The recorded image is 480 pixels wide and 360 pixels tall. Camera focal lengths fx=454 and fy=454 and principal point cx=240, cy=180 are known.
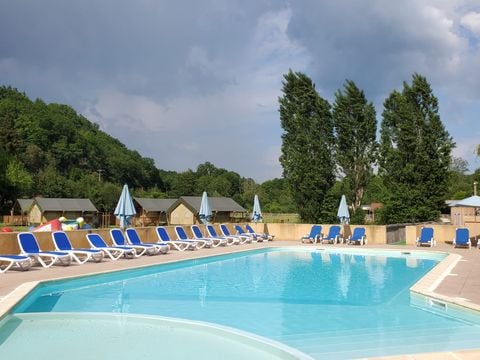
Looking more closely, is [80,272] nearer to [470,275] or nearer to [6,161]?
[470,275]

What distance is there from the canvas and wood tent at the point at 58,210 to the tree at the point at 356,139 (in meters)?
34.9

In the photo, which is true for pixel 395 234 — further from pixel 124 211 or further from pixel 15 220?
pixel 15 220

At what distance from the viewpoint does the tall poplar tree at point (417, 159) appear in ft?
90.7

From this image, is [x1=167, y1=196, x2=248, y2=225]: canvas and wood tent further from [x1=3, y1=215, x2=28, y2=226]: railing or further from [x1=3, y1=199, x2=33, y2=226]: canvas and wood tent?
[x1=3, y1=199, x2=33, y2=226]: canvas and wood tent

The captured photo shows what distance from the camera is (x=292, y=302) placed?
27.7ft

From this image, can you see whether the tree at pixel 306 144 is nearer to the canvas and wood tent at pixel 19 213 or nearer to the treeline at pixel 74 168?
the treeline at pixel 74 168

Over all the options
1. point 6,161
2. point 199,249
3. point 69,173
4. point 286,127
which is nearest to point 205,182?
point 69,173

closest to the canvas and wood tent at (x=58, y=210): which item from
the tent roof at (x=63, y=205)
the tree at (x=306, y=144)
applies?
the tent roof at (x=63, y=205)

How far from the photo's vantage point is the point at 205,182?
285 ft

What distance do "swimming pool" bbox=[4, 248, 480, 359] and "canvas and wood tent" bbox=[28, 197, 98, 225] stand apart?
45122 mm

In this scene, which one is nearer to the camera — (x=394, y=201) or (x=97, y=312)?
(x=97, y=312)

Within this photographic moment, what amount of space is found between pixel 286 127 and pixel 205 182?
57344 mm

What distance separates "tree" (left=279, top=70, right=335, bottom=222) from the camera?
28641 mm

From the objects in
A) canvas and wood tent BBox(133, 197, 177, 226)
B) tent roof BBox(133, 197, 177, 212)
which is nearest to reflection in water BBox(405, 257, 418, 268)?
canvas and wood tent BBox(133, 197, 177, 226)
